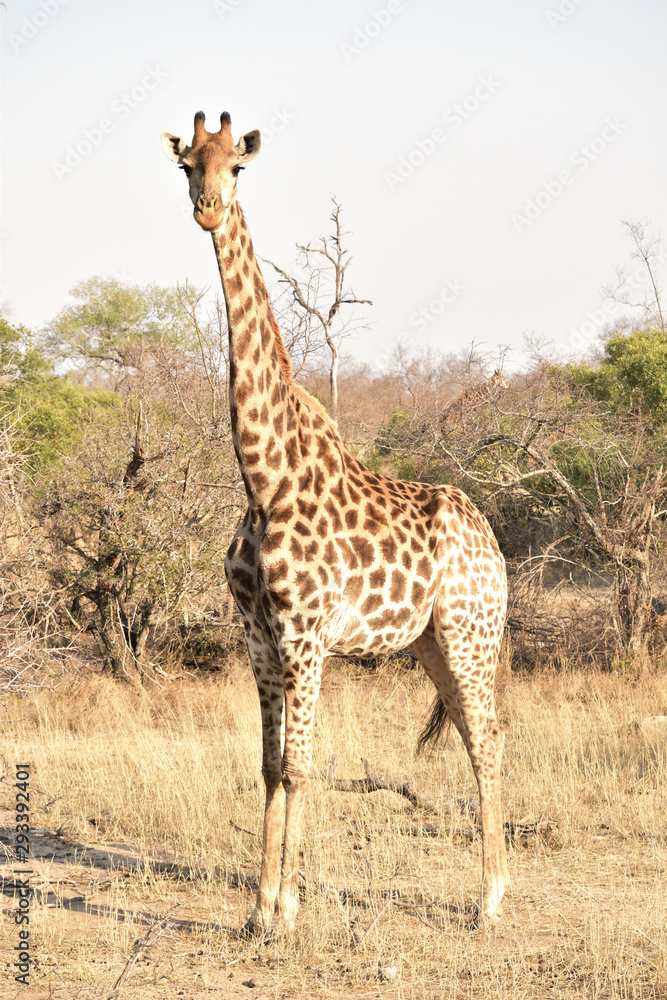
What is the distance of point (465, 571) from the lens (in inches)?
193

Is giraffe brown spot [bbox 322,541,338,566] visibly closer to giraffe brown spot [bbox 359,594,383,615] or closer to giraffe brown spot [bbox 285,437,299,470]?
giraffe brown spot [bbox 359,594,383,615]

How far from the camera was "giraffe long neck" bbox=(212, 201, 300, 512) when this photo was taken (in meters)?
4.22

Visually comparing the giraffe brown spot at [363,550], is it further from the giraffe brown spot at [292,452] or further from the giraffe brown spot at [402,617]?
the giraffe brown spot at [292,452]

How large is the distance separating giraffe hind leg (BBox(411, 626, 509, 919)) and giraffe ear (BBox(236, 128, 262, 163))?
251 cm

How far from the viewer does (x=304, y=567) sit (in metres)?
4.25

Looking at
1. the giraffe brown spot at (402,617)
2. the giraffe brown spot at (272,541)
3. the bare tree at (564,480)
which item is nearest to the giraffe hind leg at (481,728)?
the giraffe brown spot at (402,617)

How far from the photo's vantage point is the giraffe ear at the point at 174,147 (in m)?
3.98

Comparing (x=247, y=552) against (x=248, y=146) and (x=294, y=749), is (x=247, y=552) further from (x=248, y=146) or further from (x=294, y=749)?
(x=248, y=146)

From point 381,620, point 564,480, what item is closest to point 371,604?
point 381,620

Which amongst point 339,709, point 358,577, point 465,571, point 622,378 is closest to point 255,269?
point 358,577

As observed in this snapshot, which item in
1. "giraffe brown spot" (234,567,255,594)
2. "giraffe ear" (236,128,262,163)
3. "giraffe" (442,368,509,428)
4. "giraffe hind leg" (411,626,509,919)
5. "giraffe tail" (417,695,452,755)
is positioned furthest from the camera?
"giraffe" (442,368,509,428)

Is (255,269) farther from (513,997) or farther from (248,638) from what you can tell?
(513,997)

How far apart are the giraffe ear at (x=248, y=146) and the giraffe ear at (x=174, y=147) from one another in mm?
228

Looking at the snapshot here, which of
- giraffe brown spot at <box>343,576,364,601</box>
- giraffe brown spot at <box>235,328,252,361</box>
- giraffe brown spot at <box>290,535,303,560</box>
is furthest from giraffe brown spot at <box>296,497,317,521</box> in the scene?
giraffe brown spot at <box>235,328,252,361</box>
